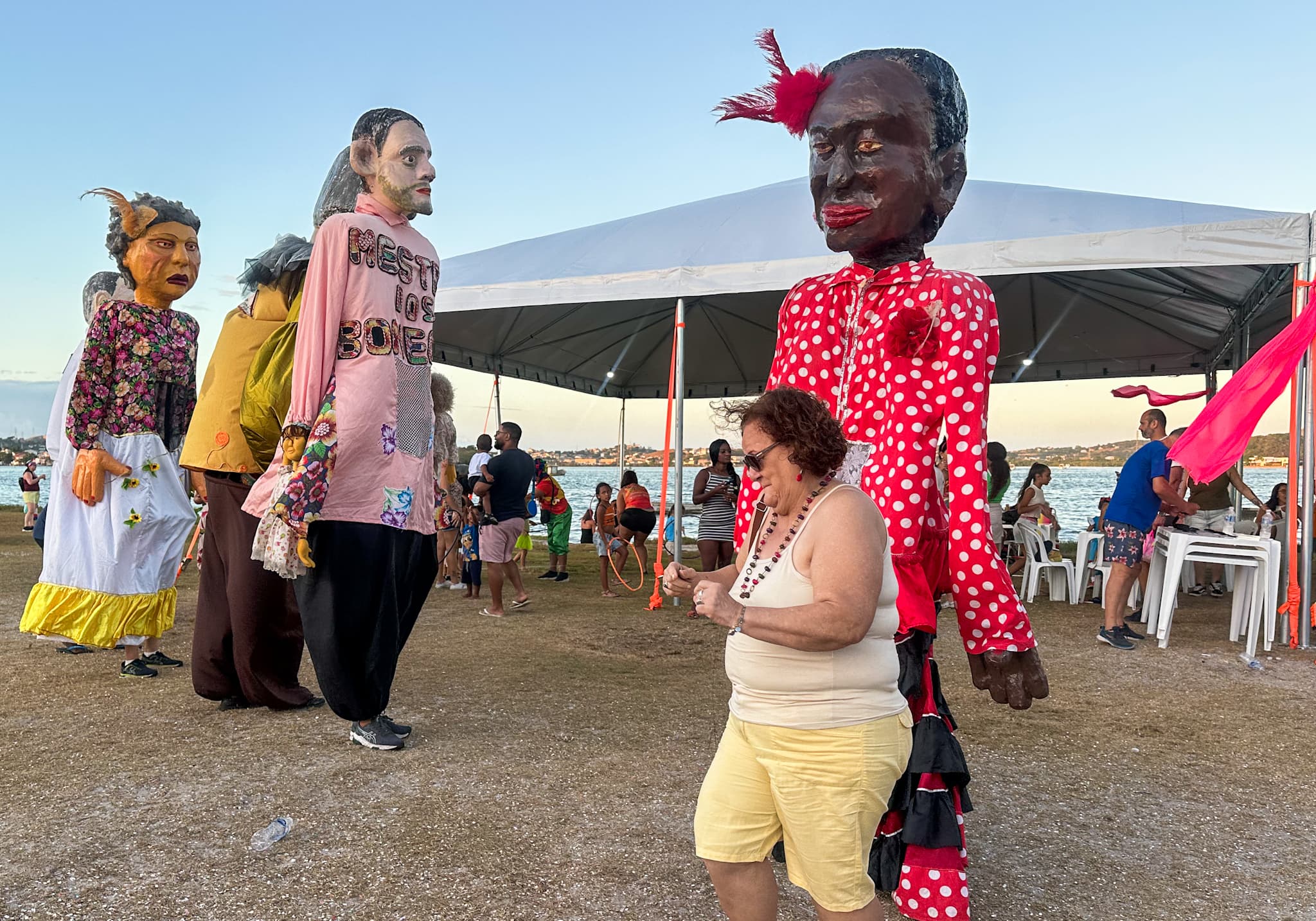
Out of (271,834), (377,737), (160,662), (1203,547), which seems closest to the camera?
(271,834)

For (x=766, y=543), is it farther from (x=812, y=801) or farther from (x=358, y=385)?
(x=358, y=385)

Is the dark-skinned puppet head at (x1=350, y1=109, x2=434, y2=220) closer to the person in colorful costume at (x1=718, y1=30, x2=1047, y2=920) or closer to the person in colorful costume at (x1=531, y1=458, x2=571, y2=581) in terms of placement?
the person in colorful costume at (x1=718, y1=30, x2=1047, y2=920)

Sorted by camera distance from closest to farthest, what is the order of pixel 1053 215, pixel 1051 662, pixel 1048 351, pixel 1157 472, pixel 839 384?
pixel 839 384, pixel 1051 662, pixel 1157 472, pixel 1053 215, pixel 1048 351

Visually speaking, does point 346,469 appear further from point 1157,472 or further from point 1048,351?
point 1048,351

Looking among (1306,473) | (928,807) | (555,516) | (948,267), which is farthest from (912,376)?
(555,516)

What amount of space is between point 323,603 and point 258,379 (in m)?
0.95

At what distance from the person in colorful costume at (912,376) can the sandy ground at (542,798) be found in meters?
0.47

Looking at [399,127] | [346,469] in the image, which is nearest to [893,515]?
[346,469]

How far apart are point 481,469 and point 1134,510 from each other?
5295mm

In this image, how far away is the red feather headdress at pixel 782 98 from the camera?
245 cm

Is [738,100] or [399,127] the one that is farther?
[399,127]

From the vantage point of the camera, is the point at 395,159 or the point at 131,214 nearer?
the point at 395,159

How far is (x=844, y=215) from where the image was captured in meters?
2.39

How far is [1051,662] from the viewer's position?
5613 millimetres
